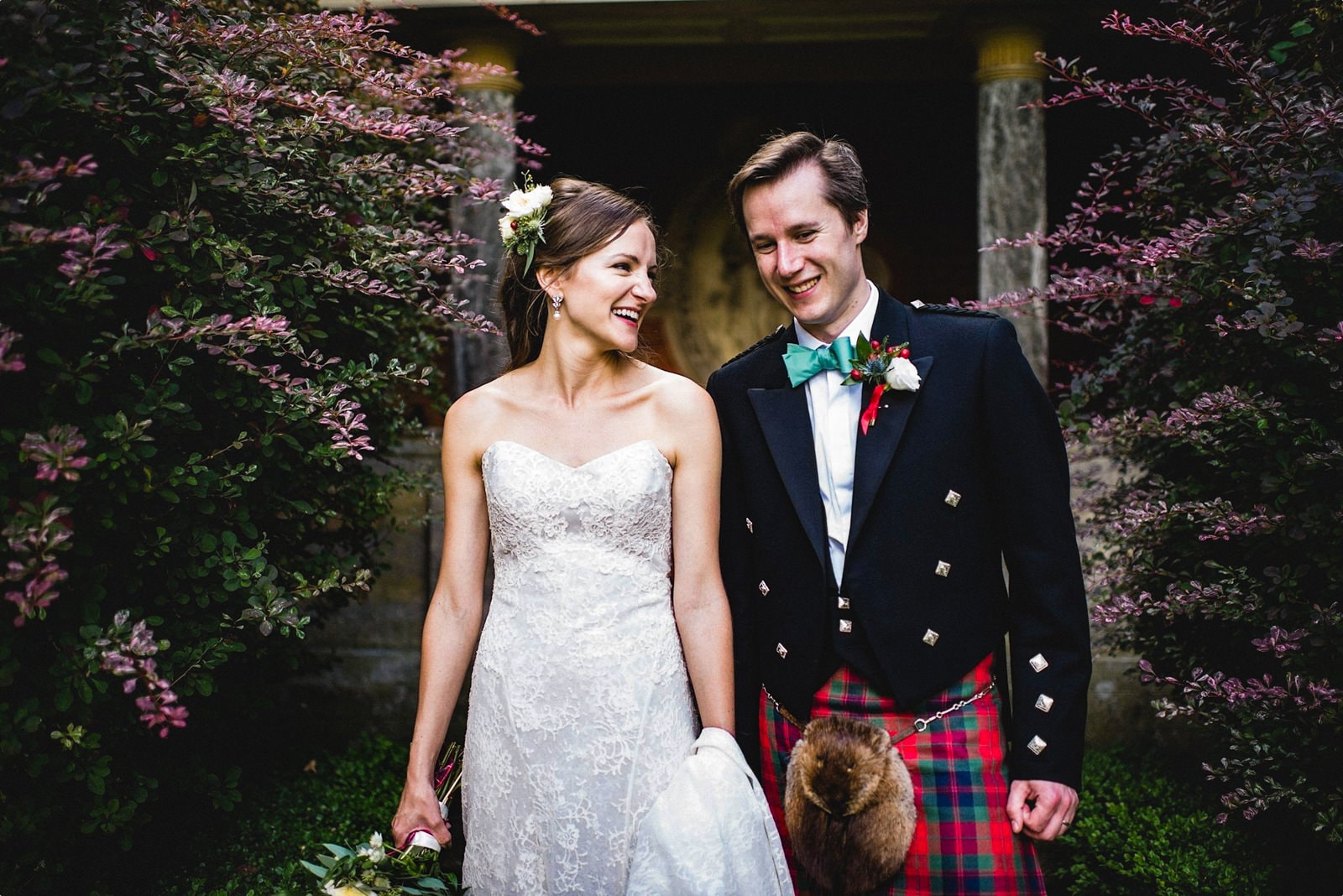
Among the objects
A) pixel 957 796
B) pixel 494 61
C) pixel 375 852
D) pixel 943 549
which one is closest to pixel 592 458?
pixel 943 549

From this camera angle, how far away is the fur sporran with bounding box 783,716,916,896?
7.10 feet

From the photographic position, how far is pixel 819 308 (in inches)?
97.7

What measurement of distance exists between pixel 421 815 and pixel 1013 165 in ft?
13.3

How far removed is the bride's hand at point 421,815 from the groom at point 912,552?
794mm

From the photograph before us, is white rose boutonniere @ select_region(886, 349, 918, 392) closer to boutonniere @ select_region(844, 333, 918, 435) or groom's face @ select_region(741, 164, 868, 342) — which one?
boutonniere @ select_region(844, 333, 918, 435)

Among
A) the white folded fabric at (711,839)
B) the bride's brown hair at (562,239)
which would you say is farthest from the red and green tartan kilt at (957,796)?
the bride's brown hair at (562,239)

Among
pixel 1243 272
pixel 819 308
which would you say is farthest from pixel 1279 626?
pixel 819 308

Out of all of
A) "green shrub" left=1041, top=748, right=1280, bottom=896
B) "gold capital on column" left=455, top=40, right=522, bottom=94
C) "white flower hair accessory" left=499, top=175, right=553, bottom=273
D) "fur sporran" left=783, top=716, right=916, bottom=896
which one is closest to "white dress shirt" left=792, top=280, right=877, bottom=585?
"fur sporran" left=783, top=716, right=916, bottom=896

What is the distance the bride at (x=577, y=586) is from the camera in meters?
2.40

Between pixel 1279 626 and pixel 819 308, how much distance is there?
1672 mm

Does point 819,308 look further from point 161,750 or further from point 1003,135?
point 1003,135

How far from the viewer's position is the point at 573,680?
2.43 meters

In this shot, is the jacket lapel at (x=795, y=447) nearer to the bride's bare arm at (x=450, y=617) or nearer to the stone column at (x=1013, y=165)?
the bride's bare arm at (x=450, y=617)

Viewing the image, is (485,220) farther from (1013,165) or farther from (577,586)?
(577,586)
